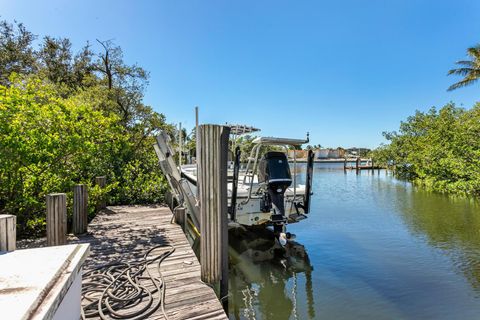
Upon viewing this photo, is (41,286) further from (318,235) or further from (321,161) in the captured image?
(321,161)

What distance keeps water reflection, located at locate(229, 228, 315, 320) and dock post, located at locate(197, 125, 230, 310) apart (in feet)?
5.48

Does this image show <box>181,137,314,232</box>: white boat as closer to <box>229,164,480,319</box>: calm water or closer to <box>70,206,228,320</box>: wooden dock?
<box>229,164,480,319</box>: calm water

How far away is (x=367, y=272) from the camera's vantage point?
5.95 meters

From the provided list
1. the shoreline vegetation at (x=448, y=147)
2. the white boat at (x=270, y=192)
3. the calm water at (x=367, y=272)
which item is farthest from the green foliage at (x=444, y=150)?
the white boat at (x=270, y=192)

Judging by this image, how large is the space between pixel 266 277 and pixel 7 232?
4915 mm

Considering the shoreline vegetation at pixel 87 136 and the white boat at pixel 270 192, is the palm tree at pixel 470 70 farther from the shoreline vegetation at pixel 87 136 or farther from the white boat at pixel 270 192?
the white boat at pixel 270 192

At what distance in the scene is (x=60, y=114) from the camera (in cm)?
580

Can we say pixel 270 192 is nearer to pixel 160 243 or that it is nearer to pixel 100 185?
pixel 160 243

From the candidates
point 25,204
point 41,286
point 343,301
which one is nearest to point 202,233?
point 41,286

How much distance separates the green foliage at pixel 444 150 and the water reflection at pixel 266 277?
12837 millimetres

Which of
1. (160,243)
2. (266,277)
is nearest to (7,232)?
(160,243)

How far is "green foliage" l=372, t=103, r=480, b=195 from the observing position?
14.6 metres

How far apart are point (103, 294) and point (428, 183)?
21306 millimetres

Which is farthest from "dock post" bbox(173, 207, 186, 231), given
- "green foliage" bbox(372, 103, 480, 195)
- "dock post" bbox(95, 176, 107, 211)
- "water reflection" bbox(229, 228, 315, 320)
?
"green foliage" bbox(372, 103, 480, 195)
